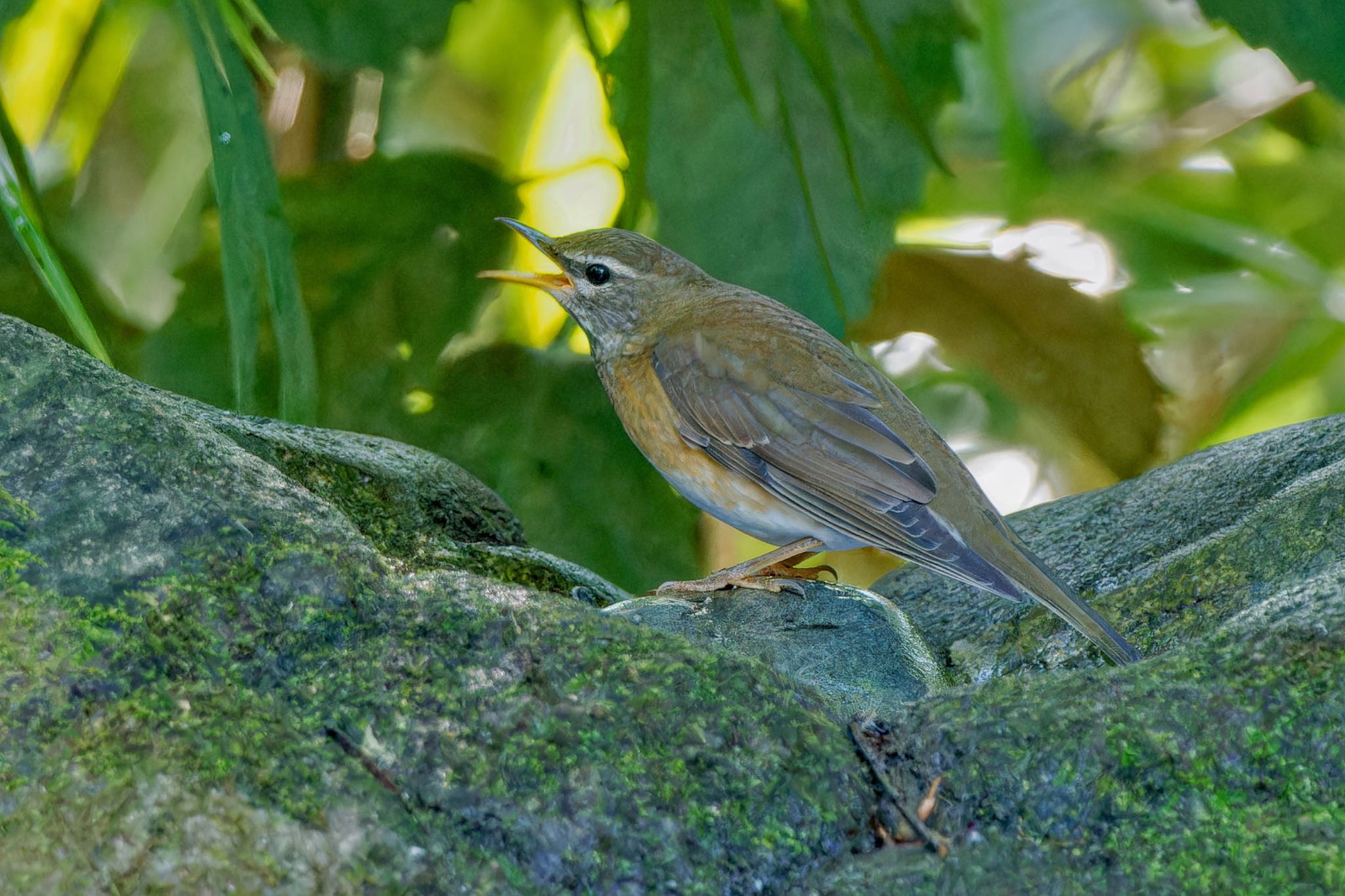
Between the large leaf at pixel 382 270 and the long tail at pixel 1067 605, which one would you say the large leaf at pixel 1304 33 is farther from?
the large leaf at pixel 382 270

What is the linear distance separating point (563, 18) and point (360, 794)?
2074mm

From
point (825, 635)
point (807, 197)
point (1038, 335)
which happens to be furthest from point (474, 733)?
point (1038, 335)

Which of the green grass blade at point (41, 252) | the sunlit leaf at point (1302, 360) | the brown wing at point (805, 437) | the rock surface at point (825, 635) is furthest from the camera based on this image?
the sunlit leaf at point (1302, 360)

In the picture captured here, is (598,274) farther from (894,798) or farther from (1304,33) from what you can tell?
(894,798)

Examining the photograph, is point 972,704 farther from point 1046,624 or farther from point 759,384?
point 759,384

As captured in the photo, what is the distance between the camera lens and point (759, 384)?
6.60 ft

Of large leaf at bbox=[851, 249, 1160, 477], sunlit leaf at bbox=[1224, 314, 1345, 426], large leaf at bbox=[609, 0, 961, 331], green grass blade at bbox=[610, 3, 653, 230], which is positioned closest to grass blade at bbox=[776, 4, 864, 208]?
large leaf at bbox=[609, 0, 961, 331]

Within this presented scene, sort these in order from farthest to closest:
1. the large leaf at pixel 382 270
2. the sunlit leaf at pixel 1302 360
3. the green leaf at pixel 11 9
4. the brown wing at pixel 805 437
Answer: the sunlit leaf at pixel 1302 360 → the large leaf at pixel 382 270 → the green leaf at pixel 11 9 → the brown wing at pixel 805 437

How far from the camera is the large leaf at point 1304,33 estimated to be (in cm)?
207

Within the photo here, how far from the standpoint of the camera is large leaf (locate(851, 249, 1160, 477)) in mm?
2711

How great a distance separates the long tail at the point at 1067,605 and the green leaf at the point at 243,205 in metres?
1.25

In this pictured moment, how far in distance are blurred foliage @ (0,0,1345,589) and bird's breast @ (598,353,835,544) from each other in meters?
0.33

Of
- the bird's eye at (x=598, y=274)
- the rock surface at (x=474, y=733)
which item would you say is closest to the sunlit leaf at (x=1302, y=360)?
the bird's eye at (x=598, y=274)

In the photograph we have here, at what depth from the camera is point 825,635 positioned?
1507 mm
